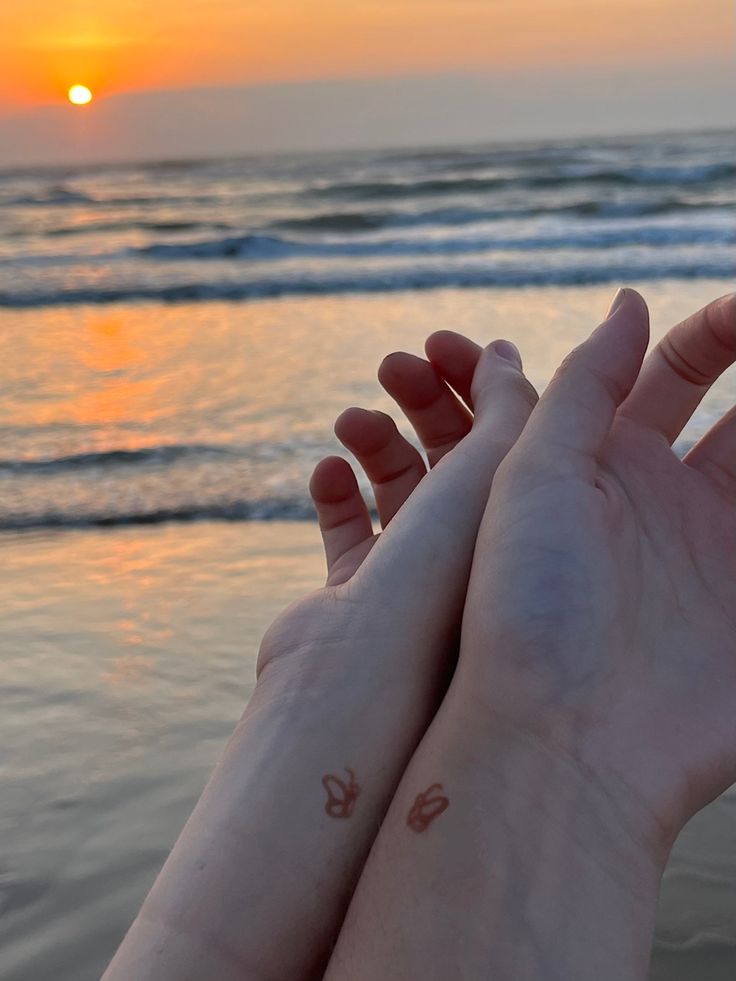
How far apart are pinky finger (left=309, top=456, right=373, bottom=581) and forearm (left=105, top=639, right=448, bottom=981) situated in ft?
1.49

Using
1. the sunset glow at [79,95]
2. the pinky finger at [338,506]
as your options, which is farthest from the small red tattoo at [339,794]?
the sunset glow at [79,95]

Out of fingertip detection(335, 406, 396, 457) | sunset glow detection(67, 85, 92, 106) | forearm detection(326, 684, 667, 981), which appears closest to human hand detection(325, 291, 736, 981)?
forearm detection(326, 684, 667, 981)

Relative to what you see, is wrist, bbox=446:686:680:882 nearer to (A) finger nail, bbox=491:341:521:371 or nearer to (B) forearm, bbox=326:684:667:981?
(B) forearm, bbox=326:684:667:981

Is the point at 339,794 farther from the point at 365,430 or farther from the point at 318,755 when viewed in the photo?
the point at 365,430

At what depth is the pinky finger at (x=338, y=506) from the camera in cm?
157

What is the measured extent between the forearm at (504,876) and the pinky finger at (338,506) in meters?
0.58

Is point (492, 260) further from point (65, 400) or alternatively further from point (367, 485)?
point (367, 485)

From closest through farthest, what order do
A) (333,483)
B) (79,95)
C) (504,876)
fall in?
(504,876) < (333,483) < (79,95)

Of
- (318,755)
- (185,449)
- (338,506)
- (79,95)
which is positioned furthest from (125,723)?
(79,95)

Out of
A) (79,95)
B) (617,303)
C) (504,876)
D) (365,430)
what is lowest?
(504,876)

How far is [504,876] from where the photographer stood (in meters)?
0.90

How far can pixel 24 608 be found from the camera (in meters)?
2.07

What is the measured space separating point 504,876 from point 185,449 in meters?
2.13

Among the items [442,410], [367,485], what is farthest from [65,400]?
[442,410]
